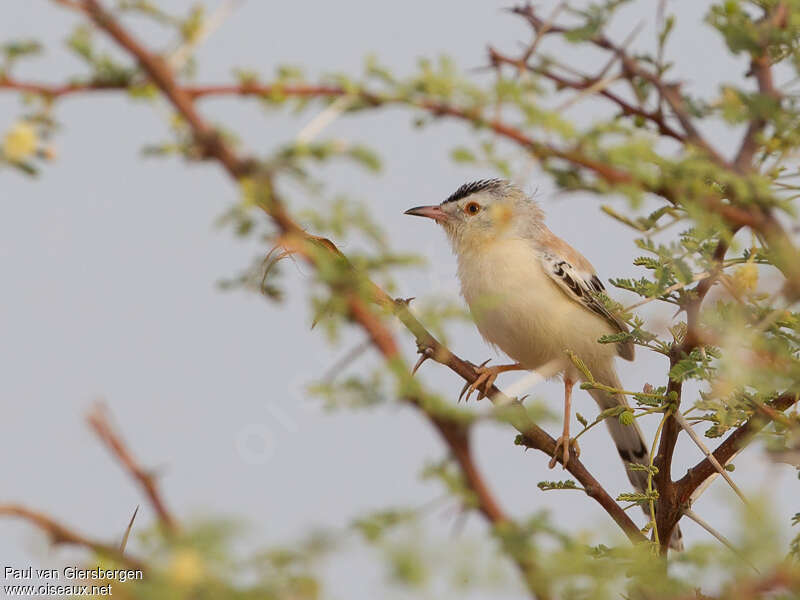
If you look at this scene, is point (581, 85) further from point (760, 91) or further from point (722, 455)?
point (722, 455)

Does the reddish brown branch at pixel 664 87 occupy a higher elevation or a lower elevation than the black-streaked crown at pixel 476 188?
lower

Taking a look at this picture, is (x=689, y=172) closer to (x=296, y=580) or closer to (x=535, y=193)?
(x=296, y=580)

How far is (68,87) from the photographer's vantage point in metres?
1.71

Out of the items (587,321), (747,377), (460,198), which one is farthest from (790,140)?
(460,198)

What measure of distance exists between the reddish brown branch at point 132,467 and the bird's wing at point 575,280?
16.9 ft

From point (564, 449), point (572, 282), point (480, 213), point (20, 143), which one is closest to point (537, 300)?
point (572, 282)

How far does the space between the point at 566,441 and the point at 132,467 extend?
3.14 m

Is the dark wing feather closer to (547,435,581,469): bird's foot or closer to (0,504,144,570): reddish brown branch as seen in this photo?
(547,435,581,469): bird's foot

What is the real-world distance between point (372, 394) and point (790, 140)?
4.32ft

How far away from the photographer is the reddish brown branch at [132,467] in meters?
1.43

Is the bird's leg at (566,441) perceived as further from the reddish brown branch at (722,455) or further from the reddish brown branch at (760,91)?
the reddish brown branch at (760,91)

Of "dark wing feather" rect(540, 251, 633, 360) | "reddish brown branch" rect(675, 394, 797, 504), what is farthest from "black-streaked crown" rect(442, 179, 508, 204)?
"reddish brown branch" rect(675, 394, 797, 504)

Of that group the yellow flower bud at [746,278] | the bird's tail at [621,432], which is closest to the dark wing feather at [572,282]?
the bird's tail at [621,432]

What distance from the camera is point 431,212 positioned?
734 centimetres
